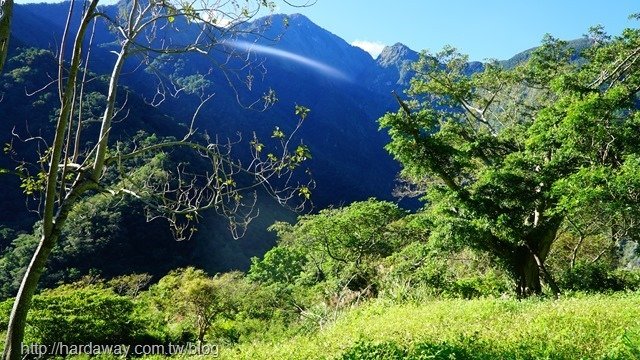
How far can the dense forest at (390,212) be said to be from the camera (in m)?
4.66

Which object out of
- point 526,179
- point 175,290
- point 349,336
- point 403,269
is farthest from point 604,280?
point 175,290

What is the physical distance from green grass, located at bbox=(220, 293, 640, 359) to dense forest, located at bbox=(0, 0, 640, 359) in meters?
0.04

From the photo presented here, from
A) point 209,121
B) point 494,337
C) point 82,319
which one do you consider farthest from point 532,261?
point 209,121

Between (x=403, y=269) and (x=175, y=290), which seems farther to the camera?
(x=175, y=290)

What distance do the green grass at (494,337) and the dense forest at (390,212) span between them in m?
0.04

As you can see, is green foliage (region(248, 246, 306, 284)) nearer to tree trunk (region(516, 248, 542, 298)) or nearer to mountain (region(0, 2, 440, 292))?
mountain (region(0, 2, 440, 292))

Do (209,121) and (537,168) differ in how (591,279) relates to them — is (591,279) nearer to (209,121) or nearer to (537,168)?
(537,168)

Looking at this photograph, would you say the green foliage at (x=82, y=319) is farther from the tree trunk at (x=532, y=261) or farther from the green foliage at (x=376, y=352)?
the green foliage at (x=376, y=352)

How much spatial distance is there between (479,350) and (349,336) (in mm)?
2474

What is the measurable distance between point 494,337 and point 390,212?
1359 centimetres

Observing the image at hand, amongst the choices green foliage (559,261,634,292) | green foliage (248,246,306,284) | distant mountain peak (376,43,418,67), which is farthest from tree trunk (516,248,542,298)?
distant mountain peak (376,43,418,67)

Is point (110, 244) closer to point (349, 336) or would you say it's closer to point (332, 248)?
point (332, 248)

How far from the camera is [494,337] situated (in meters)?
5.77

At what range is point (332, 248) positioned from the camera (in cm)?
1978
